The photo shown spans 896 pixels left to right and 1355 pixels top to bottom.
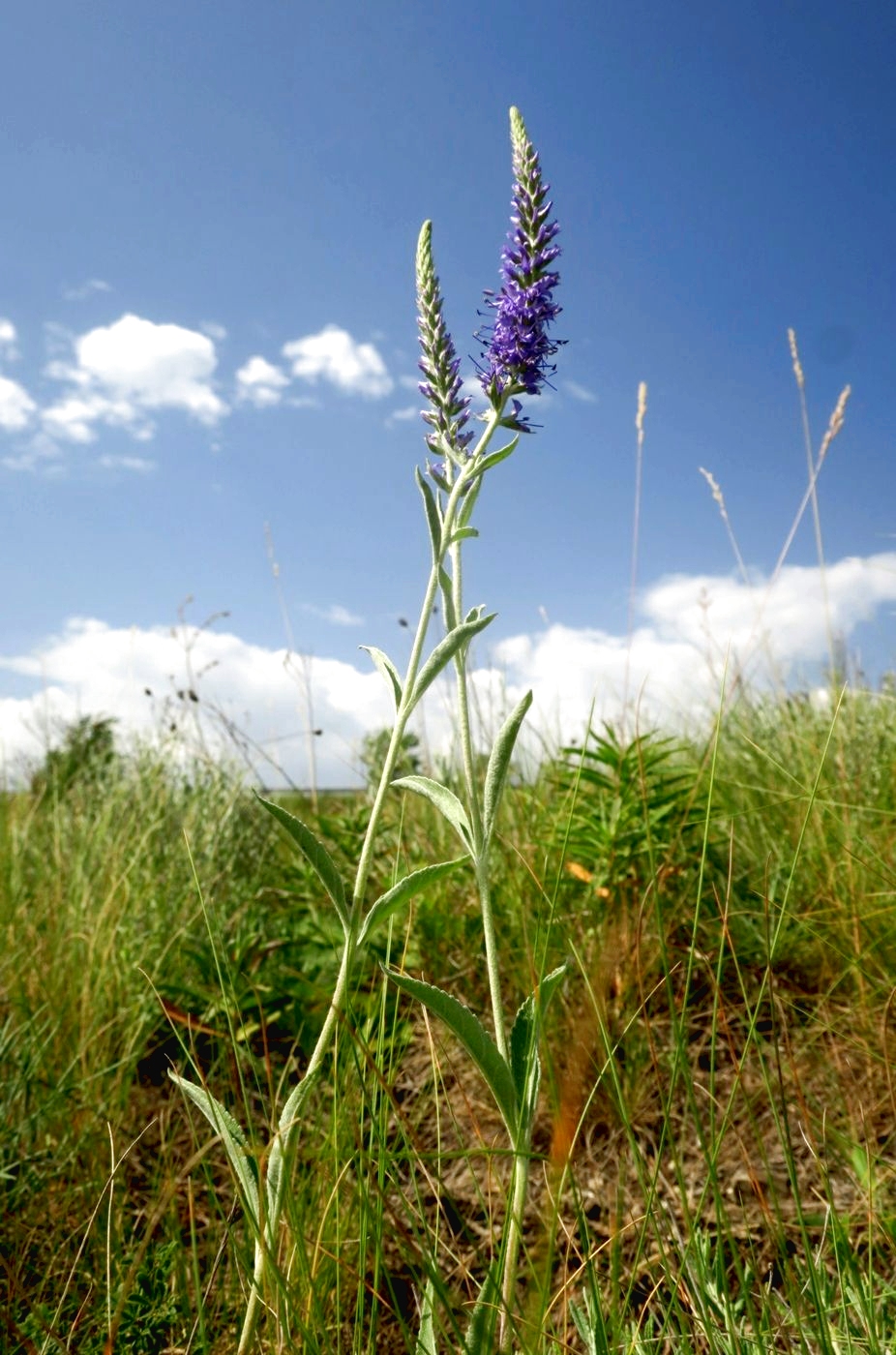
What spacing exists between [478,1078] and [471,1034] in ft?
5.12

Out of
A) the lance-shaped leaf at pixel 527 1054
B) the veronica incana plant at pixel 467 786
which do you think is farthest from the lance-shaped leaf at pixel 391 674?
the lance-shaped leaf at pixel 527 1054

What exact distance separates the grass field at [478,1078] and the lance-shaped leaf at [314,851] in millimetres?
194

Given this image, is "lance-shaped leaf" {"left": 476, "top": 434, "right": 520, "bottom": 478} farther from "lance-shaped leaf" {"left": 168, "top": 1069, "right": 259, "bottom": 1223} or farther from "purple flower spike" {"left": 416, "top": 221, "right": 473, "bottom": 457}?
"lance-shaped leaf" {"left": 168, "top": 1069, "right": 259, "bottom": 1223}

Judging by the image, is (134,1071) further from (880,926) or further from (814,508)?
(814,508)

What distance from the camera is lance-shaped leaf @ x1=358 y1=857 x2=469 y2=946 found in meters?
1.41

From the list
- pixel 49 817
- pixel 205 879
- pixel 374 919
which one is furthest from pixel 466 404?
pixel 49 817

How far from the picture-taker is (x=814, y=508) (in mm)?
4676

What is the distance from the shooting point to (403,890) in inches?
56.4

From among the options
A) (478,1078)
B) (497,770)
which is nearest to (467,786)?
(497,770)

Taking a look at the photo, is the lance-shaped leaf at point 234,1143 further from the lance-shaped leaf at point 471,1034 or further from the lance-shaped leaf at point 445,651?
the lance-shaped leaf at point 445,651

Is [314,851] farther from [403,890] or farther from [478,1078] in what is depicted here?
[478,1078]

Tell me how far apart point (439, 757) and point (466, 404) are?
2.88m

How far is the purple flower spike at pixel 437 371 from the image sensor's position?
163 centimetres

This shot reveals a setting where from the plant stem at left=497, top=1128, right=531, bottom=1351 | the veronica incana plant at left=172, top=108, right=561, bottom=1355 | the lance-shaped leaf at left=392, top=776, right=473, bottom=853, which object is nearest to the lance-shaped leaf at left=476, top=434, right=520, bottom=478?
the veronica incana plant at left=172, top=108, right=561, bottom=1355
